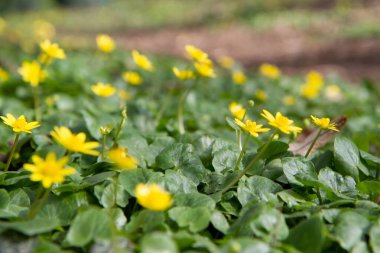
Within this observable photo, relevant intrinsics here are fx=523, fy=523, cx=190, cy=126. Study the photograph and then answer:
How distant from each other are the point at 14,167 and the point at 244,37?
350 inches

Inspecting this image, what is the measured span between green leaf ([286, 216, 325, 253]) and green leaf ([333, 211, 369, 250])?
0.07 metres

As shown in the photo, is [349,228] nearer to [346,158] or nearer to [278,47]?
[346,158]

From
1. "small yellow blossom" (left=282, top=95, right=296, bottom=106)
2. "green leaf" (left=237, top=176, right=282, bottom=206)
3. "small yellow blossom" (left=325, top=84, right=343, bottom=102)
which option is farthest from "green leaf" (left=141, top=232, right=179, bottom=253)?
"small yellow blossom" (left=325, top=84, right=343, bottom=102)

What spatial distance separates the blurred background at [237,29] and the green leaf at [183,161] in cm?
411

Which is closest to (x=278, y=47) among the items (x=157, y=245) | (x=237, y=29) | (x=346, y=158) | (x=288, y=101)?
(x=237, y=29)

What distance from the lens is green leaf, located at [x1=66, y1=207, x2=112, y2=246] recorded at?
1204 millimetres

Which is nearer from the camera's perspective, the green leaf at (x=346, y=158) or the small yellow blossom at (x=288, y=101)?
the green leaf at (x=346, y=158)

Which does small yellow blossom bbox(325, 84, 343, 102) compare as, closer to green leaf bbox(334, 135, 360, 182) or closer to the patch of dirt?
the patch of dirt

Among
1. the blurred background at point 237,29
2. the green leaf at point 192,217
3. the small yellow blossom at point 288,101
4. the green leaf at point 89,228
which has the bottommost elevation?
the blurred background at point 237,29

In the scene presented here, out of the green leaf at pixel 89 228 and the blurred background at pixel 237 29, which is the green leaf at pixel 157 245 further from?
the blurred background at pixel 237 29

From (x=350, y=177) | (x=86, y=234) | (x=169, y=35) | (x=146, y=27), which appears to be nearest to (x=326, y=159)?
(x=350, y=177)

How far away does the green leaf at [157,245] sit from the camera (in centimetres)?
108

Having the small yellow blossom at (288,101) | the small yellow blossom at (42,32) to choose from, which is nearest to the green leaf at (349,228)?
the small yellow blossom at (288,101)

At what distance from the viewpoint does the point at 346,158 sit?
1716 millimetres
